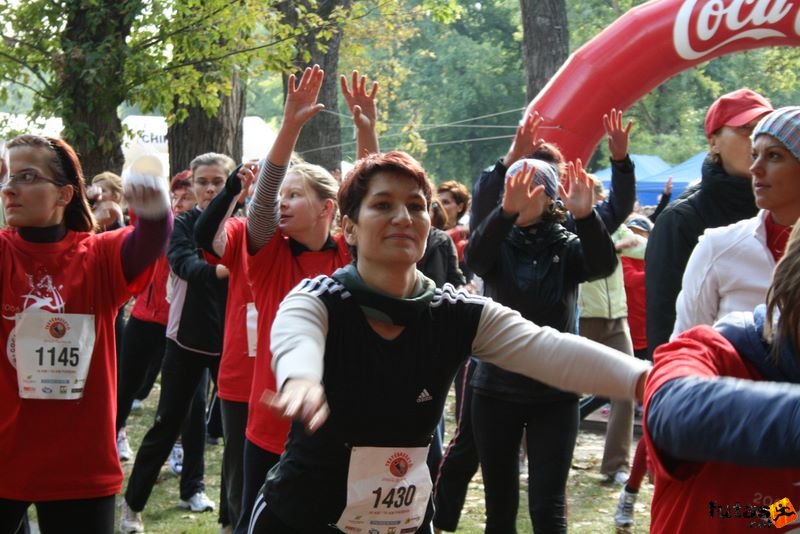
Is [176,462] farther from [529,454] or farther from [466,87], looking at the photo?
[466,87]

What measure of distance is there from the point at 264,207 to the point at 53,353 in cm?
114

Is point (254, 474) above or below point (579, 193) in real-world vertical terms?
Result: below

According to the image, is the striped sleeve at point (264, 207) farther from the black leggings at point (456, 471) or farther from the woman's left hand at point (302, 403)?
the woman's left hand at point (302, 403)

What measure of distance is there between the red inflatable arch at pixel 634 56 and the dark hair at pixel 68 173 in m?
7.09

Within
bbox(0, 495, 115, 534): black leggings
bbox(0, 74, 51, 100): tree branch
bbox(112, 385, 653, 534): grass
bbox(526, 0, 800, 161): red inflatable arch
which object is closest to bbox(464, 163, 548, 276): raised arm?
bbox(0, 495, 115, 534): black leggings

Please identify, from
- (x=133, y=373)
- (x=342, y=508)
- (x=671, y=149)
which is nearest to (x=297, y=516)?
(x=342, y=508)

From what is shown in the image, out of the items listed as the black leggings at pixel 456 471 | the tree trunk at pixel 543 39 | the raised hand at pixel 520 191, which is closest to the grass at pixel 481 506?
the black leggings at pixel 456 471

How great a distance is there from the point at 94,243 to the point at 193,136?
8303 millimetres

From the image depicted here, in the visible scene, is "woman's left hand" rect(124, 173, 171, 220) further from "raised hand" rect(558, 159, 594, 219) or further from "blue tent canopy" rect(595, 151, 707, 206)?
"blue tent canopy" rect(595, 151, 707, 206)

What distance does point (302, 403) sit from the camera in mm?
2371

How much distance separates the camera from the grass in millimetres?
6949

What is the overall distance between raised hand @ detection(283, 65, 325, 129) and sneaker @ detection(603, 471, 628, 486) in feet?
14.9

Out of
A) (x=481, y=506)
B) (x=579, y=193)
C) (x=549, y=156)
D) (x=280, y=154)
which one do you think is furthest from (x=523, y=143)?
(x=481, y=506)

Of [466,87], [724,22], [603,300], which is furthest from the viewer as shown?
[466,87]
